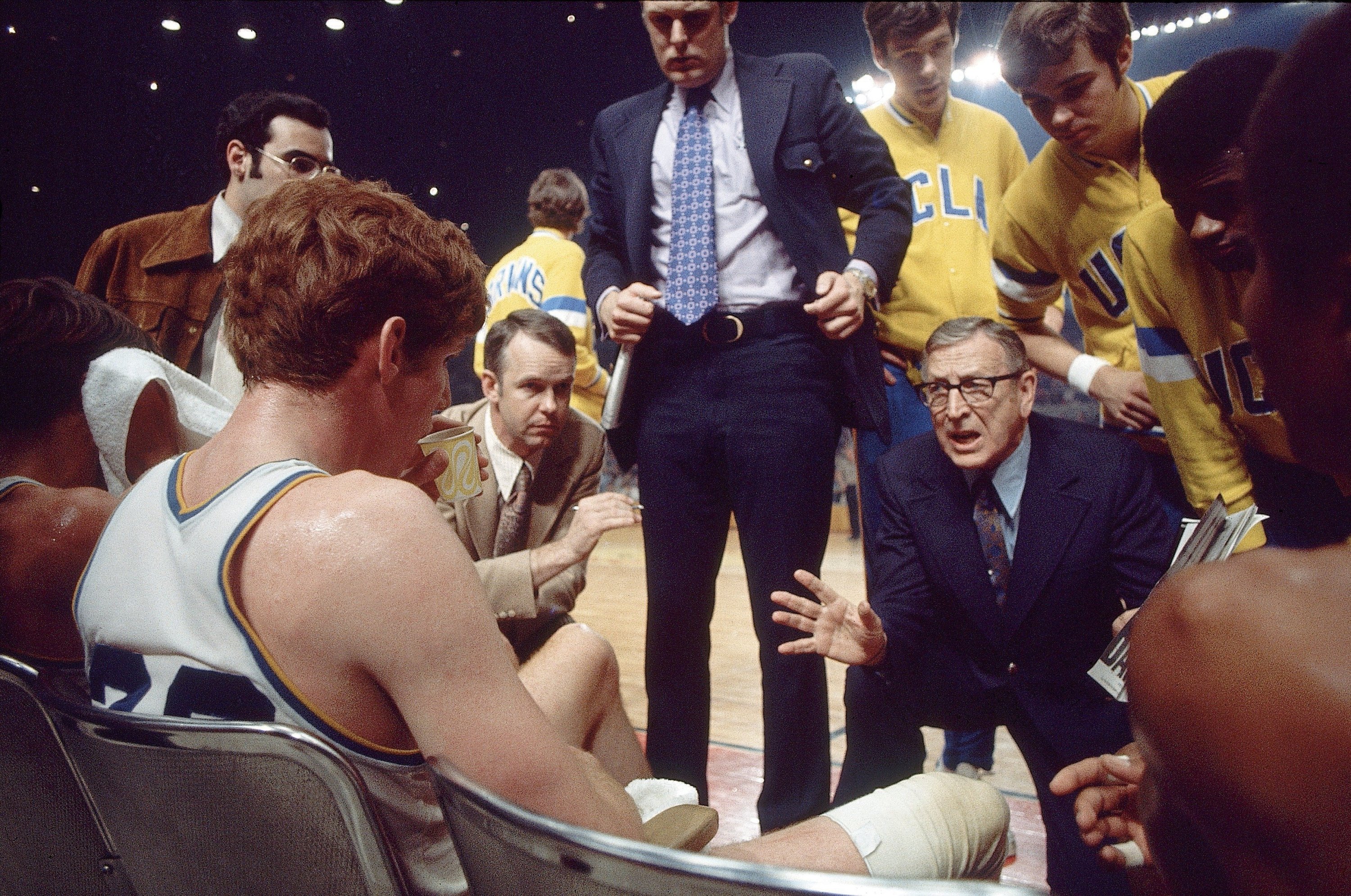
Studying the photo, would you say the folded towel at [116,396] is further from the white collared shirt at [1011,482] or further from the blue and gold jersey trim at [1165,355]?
the blue and gold jersey trim at [1165,355]

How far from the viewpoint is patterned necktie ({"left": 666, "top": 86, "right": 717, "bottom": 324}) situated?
184 cm

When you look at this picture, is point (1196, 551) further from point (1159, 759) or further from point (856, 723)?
point (1159, 759)

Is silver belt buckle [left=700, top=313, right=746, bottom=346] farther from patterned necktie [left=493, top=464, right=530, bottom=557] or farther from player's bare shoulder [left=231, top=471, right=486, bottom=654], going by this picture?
player's bare shoulder [left=231, top=471, right=486, bottom=654]

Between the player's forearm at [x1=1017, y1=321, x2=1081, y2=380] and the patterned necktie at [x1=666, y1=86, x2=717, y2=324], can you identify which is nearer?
the patterned necktie at [x1=666, y1=86, x2=717, y2=324]

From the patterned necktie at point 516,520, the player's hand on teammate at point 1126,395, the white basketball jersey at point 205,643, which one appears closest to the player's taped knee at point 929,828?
the white basketball jersey at point 205,643

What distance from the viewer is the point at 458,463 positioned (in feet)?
4.78

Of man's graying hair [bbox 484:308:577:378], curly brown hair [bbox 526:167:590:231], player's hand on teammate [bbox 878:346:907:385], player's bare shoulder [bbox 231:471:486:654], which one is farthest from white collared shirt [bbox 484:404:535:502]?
player's bare shoulder [bbox 231:471:486:654]

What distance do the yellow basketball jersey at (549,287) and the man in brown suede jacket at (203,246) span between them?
0.93m

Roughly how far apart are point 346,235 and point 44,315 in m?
0.84

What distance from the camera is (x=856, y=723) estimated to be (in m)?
1.90

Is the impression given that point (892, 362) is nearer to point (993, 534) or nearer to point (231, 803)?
point (993, 534)

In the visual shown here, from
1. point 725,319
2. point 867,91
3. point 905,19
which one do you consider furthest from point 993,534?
point 867,91

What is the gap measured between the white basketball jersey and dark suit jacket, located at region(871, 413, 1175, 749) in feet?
3.91

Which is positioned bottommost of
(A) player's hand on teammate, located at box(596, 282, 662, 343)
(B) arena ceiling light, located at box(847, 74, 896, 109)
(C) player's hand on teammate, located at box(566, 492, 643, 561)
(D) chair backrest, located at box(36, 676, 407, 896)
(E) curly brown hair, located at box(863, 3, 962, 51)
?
(C) player's hand on teammate, located at box(566, 492, 643, 561)
